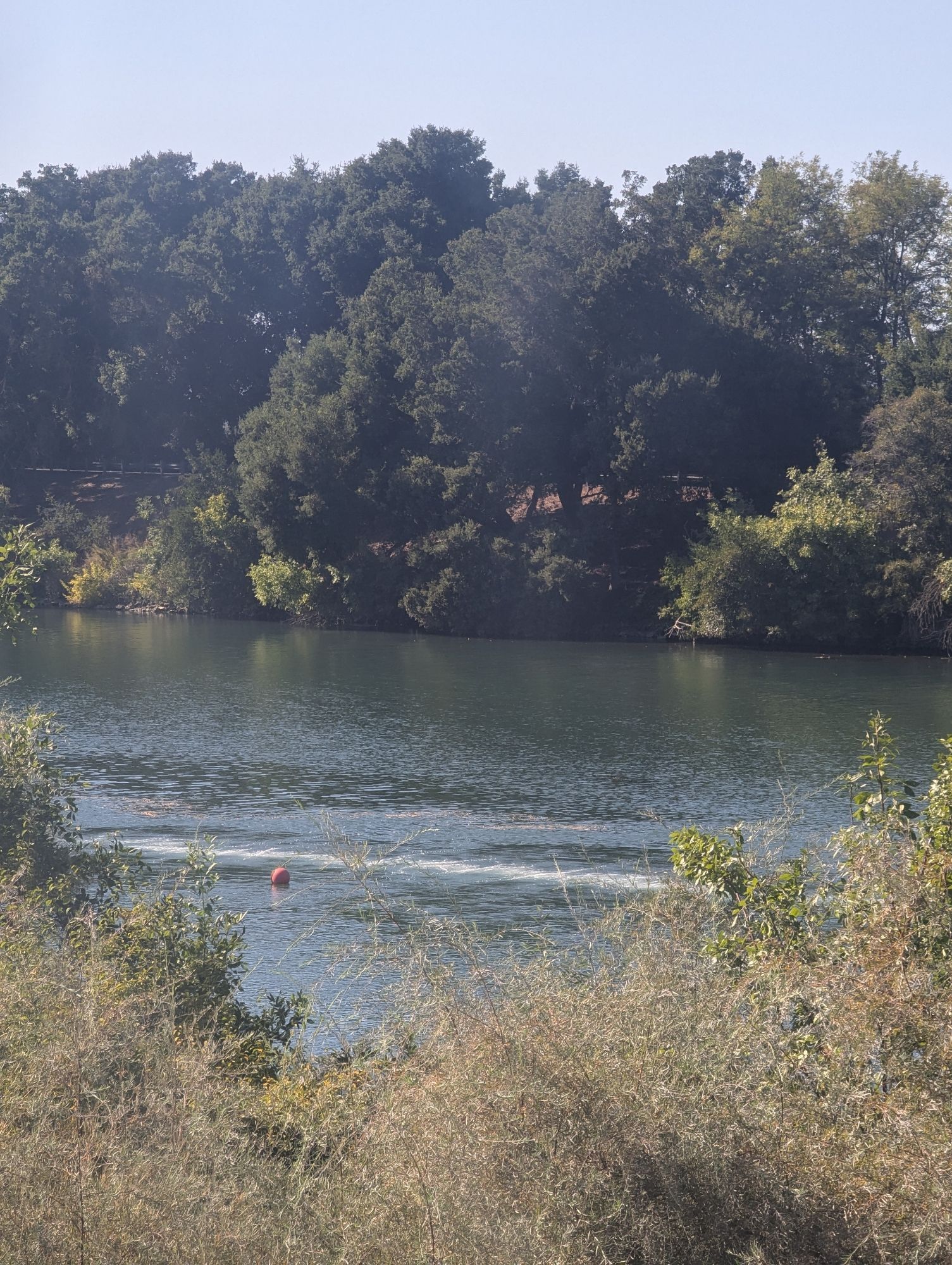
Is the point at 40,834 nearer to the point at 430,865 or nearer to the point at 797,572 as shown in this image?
the point at 430,865

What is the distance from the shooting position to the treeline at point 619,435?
50906mm

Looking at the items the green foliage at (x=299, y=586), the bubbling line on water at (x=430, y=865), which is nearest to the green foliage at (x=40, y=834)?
the bubbling line on water at (x=430, y=865)

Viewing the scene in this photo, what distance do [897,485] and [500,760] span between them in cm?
2699

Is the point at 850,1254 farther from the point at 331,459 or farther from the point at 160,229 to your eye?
the point at 160,229

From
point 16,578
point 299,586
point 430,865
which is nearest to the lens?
point 16,578

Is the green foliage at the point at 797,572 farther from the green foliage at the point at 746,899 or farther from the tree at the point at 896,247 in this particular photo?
the green foliage at the point at 746,899

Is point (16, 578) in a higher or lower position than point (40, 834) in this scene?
higher

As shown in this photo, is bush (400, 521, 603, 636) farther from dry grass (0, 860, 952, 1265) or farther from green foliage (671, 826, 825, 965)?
dry grass (0, 860, 952, 1265)

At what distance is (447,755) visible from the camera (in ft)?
97.9

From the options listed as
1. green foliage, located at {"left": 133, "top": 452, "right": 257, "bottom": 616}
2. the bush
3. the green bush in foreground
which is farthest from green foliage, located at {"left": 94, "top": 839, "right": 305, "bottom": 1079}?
green foliage, located at {"left": 133, "top": 452, "right": 257, "bottom": 616}

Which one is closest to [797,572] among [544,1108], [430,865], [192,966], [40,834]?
[430,865]

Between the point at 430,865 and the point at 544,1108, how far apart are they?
15.4 m

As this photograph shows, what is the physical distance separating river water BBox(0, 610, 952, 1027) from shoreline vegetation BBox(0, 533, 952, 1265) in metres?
1.36

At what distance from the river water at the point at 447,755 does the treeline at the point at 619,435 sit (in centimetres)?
427
